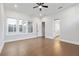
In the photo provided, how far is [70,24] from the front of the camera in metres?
5.27

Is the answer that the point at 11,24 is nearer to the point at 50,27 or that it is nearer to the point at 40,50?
the point at 40,50

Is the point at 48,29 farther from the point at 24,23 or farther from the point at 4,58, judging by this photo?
the point at 4,58

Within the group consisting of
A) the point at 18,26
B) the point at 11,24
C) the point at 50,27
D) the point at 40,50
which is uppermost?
the point at 11,24

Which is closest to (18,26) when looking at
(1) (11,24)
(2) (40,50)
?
(1) (11,24)

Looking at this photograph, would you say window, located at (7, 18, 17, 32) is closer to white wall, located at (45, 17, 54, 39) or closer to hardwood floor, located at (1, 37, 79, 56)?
hardwood floor, located at (1, 37, 79, 56)

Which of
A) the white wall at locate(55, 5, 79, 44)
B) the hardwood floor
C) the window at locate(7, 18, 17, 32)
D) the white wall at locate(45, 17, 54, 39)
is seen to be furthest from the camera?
the white wall at locate(45, 17, 54, 39)

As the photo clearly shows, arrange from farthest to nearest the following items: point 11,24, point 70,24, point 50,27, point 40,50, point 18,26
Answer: point 50,27 → point 18,26 → point 11,24 → point 70,24 → point 40,50

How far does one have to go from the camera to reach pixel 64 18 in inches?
229

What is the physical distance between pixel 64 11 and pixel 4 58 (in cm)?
532

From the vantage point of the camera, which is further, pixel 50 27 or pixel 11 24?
pixel 50 27

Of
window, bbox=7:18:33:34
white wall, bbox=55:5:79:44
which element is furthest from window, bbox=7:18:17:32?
white wall, bbox=55:5:79:44

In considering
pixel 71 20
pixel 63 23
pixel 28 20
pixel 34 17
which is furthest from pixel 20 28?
pixel 71 20

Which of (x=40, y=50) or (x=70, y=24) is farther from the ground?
(x=70, y=24)

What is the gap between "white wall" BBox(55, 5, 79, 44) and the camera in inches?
188
